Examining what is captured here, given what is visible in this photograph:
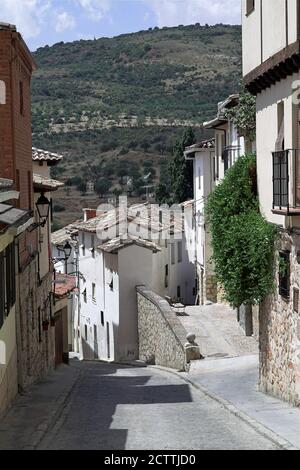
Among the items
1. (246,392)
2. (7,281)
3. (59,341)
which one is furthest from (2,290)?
(59,341)

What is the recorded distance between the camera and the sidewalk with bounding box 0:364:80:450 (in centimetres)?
1430

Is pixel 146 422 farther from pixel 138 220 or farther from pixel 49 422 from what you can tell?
pixel 138 220

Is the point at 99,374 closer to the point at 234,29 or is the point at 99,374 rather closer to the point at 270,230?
the point at 270,230

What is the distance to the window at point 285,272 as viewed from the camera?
17461 mm

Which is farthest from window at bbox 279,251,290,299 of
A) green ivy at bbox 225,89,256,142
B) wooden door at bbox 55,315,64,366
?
wooden door at bbox 55,315,64,366

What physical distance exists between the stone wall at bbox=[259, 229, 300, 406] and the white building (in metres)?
18.2

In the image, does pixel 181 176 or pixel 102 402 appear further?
pixel 181 176

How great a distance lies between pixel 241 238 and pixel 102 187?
67644mm

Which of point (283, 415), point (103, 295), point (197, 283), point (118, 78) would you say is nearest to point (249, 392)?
point (283, 415)

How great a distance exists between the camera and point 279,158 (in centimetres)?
1681

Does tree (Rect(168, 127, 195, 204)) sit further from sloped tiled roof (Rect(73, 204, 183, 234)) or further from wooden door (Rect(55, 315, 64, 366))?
wooden door (Rect(55, 315, 64, 366))

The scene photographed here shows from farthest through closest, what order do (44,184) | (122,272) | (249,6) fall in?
(122,272) < (44,184) < (249,6)

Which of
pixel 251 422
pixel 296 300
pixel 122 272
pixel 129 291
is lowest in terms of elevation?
pixel 251 422

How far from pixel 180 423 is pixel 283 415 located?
198cm
